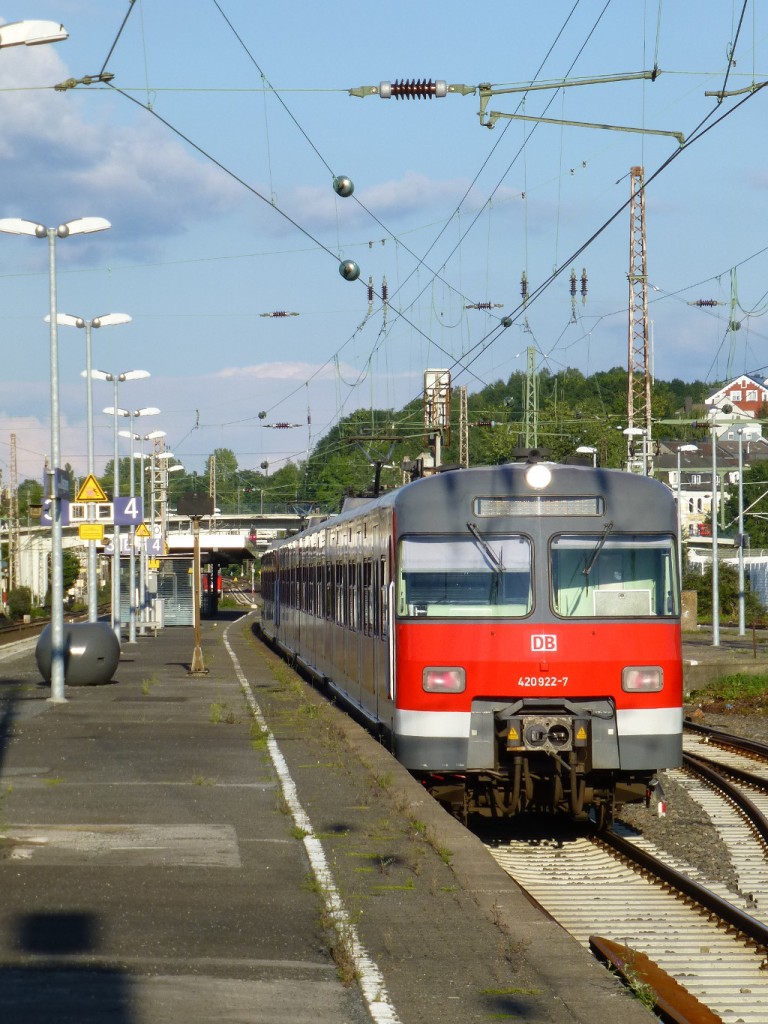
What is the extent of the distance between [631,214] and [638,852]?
46.4 metres

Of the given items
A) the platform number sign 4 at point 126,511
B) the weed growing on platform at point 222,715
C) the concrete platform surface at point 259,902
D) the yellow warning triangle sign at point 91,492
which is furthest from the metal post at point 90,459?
the concrete platform surface at point 259,902

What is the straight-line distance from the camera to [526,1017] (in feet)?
18.3

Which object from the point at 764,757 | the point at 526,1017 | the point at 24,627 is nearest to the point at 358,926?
the point at 526,1017

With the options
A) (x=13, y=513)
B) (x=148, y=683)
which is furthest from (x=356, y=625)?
(x=13, y=513)

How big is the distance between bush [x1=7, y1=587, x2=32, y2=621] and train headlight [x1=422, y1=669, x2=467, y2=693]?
68.6 metres

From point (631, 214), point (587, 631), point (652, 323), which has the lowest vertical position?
point (587, 631)

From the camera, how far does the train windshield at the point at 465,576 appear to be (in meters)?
11.9

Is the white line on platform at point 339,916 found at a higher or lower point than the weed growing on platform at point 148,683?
higher

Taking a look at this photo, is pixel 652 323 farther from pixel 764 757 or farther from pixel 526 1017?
pixel 526 1017

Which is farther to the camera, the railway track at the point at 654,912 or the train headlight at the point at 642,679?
the train headlight at the point at 642,679

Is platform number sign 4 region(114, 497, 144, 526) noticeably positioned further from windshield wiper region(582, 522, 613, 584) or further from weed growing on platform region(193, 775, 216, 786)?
windshield wiper region(582, 522, 613, 584)

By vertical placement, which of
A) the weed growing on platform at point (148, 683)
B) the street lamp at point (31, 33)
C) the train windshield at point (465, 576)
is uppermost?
the street lamp at point (31, 33)

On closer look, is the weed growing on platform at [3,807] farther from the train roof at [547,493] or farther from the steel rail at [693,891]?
the steel rail at [693,891]

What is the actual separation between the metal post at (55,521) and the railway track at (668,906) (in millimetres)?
9284
